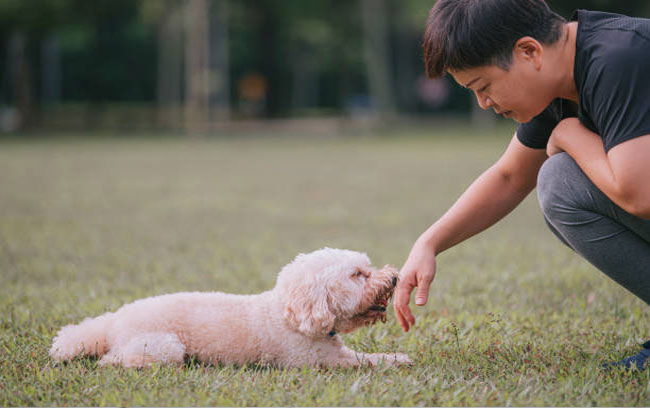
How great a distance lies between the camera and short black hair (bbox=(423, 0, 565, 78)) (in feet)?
8.12

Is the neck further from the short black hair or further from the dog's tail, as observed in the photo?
the dog's tail

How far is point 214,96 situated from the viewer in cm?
4469

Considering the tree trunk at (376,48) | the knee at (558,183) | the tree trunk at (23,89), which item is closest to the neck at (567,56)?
the knee at (558,183)

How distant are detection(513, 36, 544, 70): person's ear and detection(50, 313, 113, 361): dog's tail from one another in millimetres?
2198

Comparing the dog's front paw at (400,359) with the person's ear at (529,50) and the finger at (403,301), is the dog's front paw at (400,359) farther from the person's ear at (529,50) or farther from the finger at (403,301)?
the person's ear at (529,50)

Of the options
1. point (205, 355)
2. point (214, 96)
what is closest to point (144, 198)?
point (205, 355)

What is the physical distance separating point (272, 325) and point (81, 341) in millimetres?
880

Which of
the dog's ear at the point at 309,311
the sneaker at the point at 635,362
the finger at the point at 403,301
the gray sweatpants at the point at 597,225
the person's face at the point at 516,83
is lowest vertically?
the sneaker at the point at 635,362

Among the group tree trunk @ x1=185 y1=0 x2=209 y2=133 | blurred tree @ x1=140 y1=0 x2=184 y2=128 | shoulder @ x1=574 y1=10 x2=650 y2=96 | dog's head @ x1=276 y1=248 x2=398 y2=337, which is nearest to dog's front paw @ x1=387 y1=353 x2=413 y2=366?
dog's head @ x1=276 y1=248 x2=398 y2=337

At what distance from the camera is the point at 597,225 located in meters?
2.76

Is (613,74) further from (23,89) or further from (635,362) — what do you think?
(23,89)

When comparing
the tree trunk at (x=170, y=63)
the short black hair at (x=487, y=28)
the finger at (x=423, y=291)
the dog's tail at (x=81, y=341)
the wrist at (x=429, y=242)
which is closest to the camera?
the short black hair at (x=487, y=28)

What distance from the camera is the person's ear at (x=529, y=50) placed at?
2.50 m

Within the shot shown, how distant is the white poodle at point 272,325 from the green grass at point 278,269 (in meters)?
0.11
